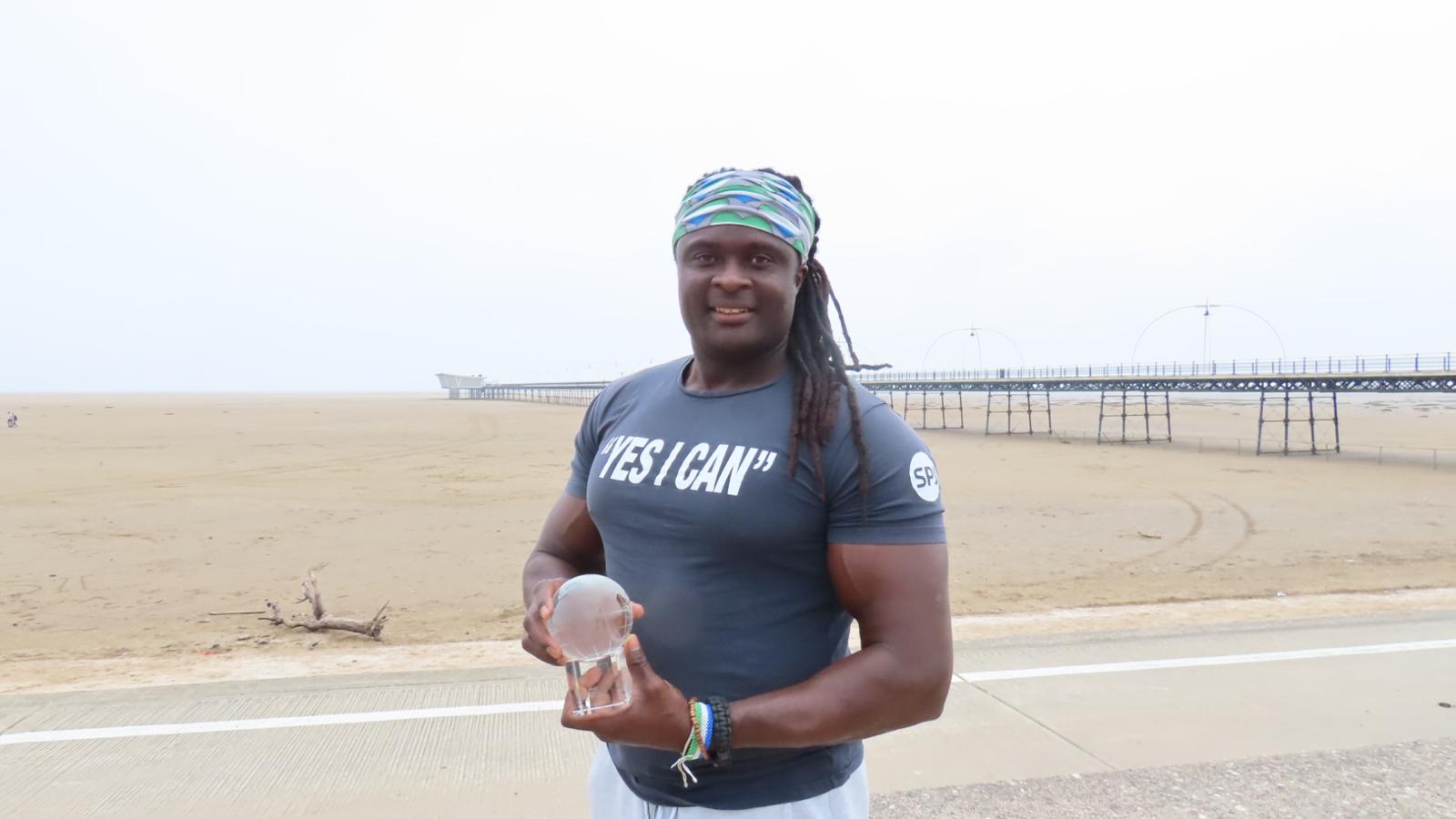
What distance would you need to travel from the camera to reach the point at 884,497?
1.33 metres

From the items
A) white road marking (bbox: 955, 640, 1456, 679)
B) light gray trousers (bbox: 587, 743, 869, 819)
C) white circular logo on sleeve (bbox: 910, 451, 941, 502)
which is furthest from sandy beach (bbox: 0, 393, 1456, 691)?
white circular logo on sleeve (bbox: 910, 451, 941, 502)

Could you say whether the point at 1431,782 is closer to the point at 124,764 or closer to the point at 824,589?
the point at 824,589

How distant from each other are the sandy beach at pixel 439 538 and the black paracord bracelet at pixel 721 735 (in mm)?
4641

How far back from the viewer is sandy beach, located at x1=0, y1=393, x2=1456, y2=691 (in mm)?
7504

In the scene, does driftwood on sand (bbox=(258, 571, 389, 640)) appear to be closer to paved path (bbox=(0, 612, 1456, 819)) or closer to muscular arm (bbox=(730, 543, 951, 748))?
paved path (bbox=(0, 612, 1456, 819))

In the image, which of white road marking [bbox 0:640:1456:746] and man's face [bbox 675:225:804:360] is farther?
white road marking [bbox 0:640:1456:746]

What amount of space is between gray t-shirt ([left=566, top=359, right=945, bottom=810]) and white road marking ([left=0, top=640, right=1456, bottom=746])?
8.76 ft

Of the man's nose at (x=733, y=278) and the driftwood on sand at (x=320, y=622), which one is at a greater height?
the man's nose at (x=733, y=278)

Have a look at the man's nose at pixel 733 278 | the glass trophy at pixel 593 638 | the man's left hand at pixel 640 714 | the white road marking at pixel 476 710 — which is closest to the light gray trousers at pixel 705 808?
the man's left hand at pixel 640 714

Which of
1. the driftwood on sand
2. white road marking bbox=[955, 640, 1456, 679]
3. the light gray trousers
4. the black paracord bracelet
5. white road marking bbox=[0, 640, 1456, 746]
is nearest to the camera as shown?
the black paracord bracelet

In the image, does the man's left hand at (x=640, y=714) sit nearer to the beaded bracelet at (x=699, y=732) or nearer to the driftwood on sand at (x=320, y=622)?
the beaded bracelet at (x=699, y=732)

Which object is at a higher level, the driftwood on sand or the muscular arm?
the muscular arm

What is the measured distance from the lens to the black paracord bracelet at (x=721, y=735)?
1303 mm

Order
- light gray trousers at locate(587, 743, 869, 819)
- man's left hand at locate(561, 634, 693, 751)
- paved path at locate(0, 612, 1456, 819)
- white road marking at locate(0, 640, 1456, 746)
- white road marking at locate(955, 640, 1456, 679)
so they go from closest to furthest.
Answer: man's left hand at locate(561, 634, 693, 751), light gray trousers at locate(587, 743, 869, 819), paved path at locate(0, 612, 1456, 819), white road marking at locate(0, 640, 1456, 746), white road marking at locate(955, 640, 1456, 679)
